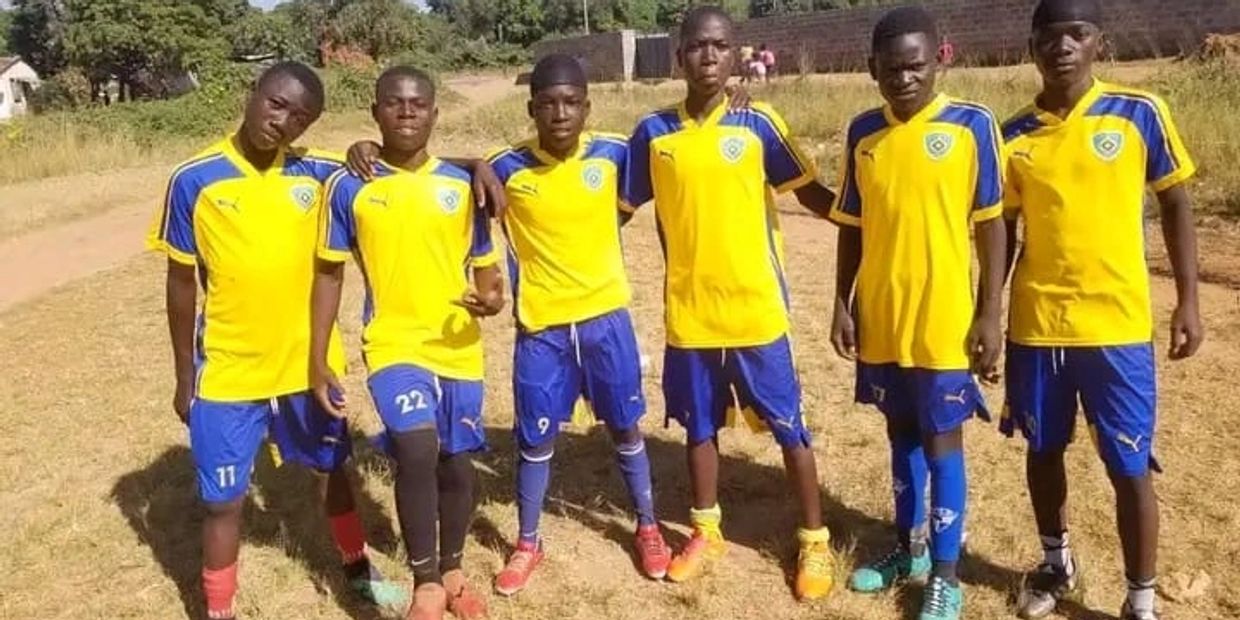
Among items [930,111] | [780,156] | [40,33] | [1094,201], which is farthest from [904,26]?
[40,33]

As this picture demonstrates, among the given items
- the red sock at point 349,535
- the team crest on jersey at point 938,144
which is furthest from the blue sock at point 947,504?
the red sock at point 349,535

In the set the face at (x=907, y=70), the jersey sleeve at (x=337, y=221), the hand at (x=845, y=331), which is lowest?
the hand at (x=845, y=331)

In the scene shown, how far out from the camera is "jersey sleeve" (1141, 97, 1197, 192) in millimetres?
2828

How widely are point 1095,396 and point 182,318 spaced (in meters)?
2.59

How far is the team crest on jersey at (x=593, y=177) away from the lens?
11.1 ft

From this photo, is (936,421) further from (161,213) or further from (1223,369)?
(1223,369)

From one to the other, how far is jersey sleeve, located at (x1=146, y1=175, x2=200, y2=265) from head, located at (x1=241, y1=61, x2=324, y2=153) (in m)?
0.22

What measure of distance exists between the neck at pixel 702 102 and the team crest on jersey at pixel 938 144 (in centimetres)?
69

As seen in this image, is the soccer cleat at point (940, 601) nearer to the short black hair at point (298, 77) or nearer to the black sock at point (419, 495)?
the black sock at point (419, 495)

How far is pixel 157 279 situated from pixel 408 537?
693cm

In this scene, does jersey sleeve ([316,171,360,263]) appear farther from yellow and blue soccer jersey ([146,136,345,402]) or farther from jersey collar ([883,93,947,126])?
jersey collar ([883,93,947,126])

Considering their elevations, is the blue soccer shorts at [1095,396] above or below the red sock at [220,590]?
above

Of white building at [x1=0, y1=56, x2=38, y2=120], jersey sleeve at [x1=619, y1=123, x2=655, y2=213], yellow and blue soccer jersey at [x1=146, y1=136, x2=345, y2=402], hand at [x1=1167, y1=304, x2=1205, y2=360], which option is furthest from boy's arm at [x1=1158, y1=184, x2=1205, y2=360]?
white building at [x1=0, y1=56, x2=38, y2=120]

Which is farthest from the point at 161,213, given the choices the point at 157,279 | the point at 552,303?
the point at 157,279
